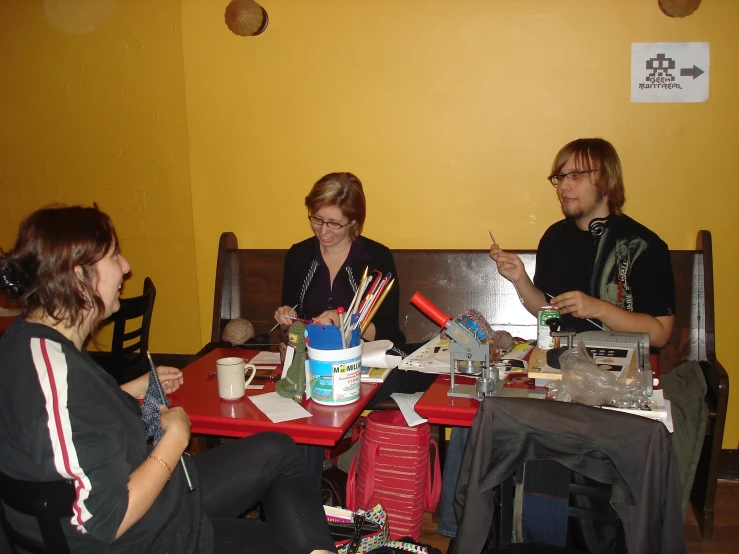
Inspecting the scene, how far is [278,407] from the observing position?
5.79 feet

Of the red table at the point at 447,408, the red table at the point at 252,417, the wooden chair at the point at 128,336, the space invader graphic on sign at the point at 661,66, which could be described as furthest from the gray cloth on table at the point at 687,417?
the wooden chair at the point at 128,336

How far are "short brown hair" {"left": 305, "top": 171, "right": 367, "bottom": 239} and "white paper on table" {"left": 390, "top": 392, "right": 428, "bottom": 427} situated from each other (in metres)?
0.77

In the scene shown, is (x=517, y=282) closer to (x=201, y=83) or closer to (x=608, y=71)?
(x=608, y=71)

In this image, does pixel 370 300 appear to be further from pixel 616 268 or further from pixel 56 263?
pixel 616 268

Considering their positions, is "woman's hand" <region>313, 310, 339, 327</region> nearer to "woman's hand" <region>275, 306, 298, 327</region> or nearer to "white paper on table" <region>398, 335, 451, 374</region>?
"woman's hand" <region>275, 306, 298, 327</region>

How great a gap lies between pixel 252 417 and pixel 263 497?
0.80 ft

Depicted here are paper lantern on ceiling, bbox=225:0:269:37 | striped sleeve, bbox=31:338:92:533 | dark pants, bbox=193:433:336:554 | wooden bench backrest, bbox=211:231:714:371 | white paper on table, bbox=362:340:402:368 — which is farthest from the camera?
paper lantern on ceiling, bbox=225:0:269:37

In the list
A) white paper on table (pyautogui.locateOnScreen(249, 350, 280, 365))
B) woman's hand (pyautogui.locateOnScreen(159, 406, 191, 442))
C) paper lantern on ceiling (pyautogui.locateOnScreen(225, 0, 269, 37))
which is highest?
paper lantern on ceiling (pyautogui.locateOnScreen(225, 0, 269, 37))

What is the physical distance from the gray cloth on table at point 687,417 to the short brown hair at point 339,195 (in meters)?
1.38

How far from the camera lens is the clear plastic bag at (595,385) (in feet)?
5.50

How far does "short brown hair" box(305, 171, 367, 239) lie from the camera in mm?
2570

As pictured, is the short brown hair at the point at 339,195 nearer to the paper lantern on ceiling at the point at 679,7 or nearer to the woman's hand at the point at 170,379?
the woman's hand at the point at 170,379

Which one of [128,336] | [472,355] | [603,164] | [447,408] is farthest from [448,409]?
[128,336]

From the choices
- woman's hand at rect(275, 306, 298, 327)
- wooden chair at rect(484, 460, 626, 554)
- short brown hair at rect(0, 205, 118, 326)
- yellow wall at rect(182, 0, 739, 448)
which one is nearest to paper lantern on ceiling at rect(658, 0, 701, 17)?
yellow wall at rect(182, 0, 739, 448)
